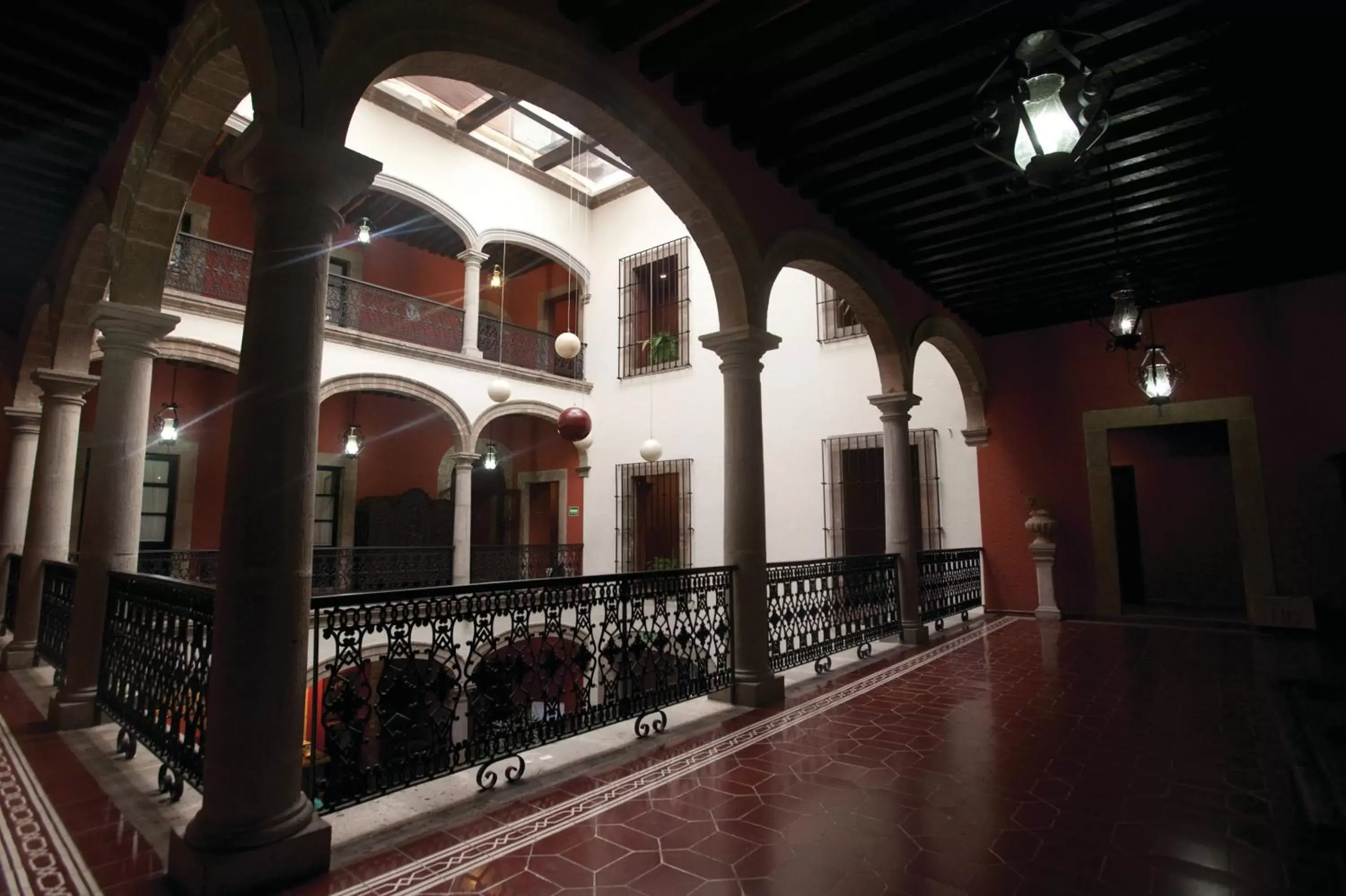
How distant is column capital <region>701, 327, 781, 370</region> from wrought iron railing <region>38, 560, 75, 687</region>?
183 inches

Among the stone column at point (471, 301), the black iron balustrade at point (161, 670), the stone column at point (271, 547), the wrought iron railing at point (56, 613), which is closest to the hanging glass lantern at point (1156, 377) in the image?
the stone column at point (271, 547)

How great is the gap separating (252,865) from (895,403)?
20.0 ft

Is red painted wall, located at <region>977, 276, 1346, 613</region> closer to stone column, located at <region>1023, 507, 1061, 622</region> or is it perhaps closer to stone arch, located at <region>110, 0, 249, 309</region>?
stone column, located at <region>1023, 507, 1061, 622</region>

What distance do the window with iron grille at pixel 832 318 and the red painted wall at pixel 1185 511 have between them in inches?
163

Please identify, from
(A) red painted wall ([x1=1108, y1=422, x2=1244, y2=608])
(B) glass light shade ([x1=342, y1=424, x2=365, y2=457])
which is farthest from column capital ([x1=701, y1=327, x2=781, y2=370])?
(B) glass light shade ([x1=342, y1=424, x2=365, y2=457])

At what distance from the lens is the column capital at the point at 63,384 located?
534 cm

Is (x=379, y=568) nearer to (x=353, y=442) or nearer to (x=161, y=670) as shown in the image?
(x=353, y=442)

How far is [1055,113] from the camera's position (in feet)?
8.41

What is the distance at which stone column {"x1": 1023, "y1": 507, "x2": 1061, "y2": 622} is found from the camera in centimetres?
792

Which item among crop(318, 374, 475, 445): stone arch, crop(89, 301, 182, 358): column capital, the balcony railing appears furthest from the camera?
crop(318, 374, 475, 445): stone arch

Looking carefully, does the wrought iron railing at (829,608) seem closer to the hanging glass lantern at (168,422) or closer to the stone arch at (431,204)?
the stone arch at (431,204)

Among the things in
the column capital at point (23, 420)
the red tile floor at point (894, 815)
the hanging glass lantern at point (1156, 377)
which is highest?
the hanging glass lantern at point (1156, 377)

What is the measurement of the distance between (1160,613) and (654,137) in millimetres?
8440

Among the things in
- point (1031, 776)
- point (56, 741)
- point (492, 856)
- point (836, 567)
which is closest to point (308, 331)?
point (492, 856)
